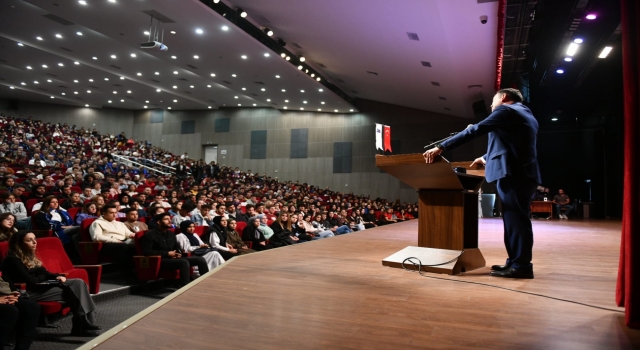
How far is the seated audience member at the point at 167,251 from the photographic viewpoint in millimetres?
A: 4309

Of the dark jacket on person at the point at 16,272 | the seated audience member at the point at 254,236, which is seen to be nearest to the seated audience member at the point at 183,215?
the seated audience member at the point at 254,236

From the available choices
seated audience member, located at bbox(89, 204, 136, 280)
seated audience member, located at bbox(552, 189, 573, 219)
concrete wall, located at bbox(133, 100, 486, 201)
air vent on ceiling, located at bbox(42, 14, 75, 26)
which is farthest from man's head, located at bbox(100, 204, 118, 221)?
concrete wall, located at bbox(133, 100, 486, 201)

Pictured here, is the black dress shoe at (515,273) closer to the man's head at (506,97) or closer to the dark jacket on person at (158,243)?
the man's head at (506,97)

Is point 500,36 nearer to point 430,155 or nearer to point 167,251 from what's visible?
point 430,155

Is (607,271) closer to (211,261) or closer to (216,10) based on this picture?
(211,261)

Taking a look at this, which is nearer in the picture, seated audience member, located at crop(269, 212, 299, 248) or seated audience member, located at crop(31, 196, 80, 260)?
seated audience member, located at crop(31, 196, 80, 260)

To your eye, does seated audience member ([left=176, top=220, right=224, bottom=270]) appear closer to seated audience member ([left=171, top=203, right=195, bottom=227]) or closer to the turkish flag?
seated audience member ([left=171, top=203, right=195, bottom=227])

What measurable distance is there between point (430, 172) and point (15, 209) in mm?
5225

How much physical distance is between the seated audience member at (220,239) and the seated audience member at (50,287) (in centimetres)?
191

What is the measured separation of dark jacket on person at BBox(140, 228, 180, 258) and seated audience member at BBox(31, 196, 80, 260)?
1.02 m

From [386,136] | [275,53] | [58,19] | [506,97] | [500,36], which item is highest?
[58,19]

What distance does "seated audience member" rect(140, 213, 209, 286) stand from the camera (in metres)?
4.31

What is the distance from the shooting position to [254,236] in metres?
5.86

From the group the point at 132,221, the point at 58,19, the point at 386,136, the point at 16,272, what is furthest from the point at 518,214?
the point at 58,19
